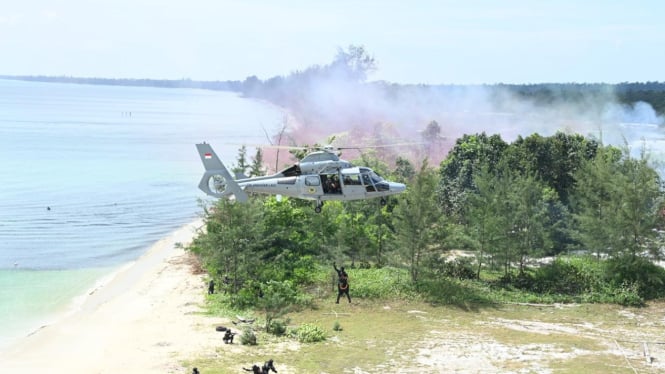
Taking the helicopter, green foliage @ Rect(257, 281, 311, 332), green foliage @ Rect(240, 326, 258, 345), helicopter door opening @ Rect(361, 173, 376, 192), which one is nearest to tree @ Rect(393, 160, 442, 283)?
the helicopter

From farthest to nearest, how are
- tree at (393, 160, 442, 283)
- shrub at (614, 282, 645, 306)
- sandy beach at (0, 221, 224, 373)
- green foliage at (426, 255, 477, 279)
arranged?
green foliage at (426, 255, 477, 279) < tree at (393, 160, 442, 283) < shrub at (614, 282, 645, 306) < sandy beach at (0, 221, 224, 373)

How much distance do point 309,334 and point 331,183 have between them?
6149 millimetres

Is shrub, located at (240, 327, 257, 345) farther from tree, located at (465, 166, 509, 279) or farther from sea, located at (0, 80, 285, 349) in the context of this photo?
tree, located at (465, 166, 509, 279)

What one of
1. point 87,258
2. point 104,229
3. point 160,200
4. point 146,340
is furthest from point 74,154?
point 146,340

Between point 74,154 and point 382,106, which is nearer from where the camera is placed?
point 382,106

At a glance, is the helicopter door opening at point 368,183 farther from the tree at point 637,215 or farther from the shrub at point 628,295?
the tree at point 637,215

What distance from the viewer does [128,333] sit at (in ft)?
101

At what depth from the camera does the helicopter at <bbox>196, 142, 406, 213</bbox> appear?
30031 millimetres

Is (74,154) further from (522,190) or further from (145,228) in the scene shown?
(522,190)

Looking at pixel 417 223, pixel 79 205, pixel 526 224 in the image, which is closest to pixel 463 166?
pixel 526 224

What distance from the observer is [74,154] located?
119875mm

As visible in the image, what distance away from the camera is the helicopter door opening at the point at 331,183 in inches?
1184

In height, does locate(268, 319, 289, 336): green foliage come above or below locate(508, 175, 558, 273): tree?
below

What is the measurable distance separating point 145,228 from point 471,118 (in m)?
53.3
